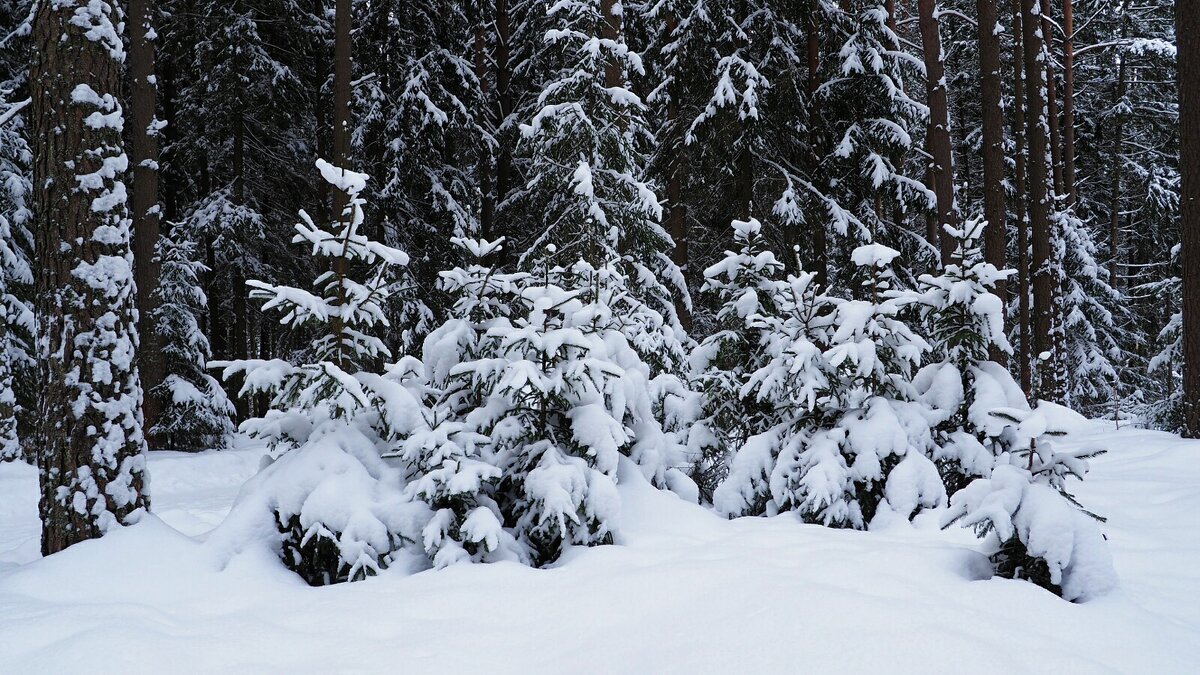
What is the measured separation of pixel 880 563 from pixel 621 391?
70.8 inches

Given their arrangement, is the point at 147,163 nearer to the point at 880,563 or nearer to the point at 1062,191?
the point at 880,563

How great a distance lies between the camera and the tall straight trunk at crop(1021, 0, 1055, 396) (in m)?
13.1

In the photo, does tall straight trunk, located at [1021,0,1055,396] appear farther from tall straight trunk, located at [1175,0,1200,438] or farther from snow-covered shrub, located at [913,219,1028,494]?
snow-covered shrub, located at [913,219,1028,494]

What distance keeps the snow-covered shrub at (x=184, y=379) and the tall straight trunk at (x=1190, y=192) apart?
13.3 meters

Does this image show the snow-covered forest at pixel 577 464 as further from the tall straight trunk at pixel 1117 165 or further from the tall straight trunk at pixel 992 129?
the tall straight trunk at pixel 1117 165

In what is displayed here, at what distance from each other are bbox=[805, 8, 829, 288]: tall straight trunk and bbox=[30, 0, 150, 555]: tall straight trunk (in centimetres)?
1107

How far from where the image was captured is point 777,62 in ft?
41.1

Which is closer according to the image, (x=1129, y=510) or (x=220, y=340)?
(x=1129, y=510)

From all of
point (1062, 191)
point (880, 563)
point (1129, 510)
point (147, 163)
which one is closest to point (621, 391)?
point (880, 563)

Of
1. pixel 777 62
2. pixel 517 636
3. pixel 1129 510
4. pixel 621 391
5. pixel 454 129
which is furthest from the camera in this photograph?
pixel 454 129

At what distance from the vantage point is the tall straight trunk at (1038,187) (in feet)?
42.9

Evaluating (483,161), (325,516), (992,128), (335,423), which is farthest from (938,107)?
(325,516)

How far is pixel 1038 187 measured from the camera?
13016 mm

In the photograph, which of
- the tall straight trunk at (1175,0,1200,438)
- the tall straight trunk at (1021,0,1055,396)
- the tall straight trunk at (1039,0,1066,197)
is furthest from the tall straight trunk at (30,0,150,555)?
the tall straight trunk at (1039,0,1066,197)
